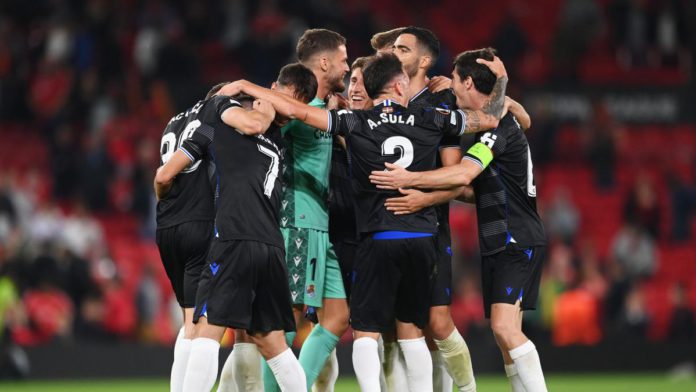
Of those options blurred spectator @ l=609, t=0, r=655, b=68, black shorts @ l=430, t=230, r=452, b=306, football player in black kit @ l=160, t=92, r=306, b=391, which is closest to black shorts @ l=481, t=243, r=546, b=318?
black shorts @ l=430, t=230, r=452, b=306

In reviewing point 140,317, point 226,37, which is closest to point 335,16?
point 226,37

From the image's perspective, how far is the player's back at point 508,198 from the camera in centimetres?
797

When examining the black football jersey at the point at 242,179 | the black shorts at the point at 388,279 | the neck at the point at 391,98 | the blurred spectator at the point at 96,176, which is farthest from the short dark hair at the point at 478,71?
the blurred spectator at the point at 96,176

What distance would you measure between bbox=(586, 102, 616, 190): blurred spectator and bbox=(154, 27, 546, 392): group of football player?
10173 millimetres

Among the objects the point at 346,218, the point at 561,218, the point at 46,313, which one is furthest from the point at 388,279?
the point at 561,218

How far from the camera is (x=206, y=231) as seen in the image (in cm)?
782

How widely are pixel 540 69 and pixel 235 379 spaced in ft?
43.3

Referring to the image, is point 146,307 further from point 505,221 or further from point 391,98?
point 391,98

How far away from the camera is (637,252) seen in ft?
55.9

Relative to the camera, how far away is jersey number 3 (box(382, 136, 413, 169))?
7.60m

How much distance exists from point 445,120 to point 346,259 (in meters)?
1.30

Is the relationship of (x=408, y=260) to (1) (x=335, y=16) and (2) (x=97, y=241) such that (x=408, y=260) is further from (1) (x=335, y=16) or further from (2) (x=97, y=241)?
(1) (x=335, y=16)

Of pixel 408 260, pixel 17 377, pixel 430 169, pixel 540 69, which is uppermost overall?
pixel 540 69

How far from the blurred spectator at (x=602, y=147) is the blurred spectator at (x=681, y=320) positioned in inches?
118
